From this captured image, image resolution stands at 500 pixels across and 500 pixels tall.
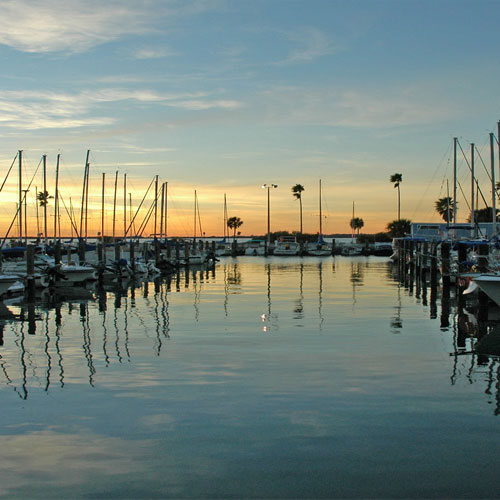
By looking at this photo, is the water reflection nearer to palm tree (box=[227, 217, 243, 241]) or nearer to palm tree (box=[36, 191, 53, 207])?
palm tree (box=[36, 191, 53, 207])

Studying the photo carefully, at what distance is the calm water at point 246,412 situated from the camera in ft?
28.9

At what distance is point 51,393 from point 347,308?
1875 centimetres

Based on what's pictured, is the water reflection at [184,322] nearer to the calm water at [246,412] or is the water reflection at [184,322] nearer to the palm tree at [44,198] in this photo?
the calm water at [246,412]

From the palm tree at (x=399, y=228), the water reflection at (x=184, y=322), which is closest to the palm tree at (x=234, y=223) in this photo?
the palm tree at (x=399, y=228)

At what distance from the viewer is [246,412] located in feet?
39.8

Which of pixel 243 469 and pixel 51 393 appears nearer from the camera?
pixel 243 469

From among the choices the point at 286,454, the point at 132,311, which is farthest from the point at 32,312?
the point at 286,454

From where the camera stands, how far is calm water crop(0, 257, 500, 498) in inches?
347

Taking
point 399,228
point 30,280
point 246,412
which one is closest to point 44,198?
point 30,280

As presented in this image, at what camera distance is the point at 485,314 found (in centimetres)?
2627

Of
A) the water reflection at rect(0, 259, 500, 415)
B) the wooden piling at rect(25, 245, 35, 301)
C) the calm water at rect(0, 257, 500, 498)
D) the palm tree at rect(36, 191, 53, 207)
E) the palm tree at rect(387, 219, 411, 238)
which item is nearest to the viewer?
the calm water at rect(0, 257, 500, 498)

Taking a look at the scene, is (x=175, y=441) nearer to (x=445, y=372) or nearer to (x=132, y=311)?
(x=445, y=372)

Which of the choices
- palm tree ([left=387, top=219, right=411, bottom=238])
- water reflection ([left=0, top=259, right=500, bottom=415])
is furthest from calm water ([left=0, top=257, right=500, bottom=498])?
palm tree ([left=387, top=219, right=411, bottom=238])

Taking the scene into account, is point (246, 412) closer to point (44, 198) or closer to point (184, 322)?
point (184, 322)
